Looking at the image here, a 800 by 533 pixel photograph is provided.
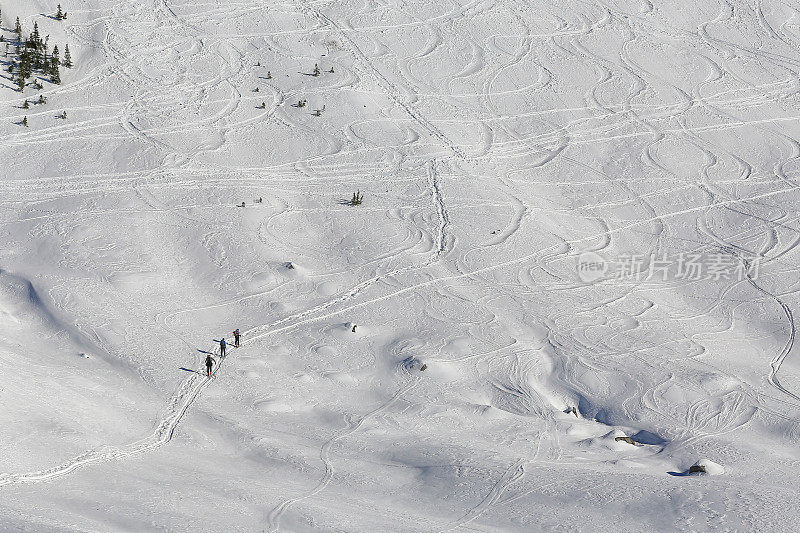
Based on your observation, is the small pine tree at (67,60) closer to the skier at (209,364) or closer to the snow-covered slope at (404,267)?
the snow-covered slope at (404,267)

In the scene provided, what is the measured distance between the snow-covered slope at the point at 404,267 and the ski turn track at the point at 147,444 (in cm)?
10

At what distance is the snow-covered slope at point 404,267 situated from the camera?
20.9 metres

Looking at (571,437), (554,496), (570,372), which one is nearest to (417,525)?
(554,496)

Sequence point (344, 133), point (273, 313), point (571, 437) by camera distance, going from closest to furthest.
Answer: point (571, 437) → point (273, 313) → point (344, 133)

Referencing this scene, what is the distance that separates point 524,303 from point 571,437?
713cm

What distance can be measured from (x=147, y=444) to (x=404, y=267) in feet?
38.1

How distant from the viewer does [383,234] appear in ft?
108

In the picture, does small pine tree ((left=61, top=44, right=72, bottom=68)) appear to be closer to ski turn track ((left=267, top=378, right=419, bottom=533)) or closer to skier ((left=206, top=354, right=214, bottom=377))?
skier ((left=206, top=354, right=214, bottom=377))

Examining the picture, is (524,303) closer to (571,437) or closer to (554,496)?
(571,437)

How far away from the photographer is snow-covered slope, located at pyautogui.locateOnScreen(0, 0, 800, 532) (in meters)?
20.9

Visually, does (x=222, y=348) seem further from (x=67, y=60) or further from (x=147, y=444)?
(x=67, y=60)

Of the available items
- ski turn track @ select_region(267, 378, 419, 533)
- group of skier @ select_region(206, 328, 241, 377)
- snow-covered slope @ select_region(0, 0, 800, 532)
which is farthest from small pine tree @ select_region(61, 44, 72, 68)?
ski turn track @ select_region(267, 378, 419, 533)

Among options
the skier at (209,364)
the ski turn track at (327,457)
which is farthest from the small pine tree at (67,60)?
the ski turn track at (327,457)

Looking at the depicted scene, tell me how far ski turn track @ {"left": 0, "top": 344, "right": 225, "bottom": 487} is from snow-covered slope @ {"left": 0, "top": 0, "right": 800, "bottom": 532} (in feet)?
0.34
